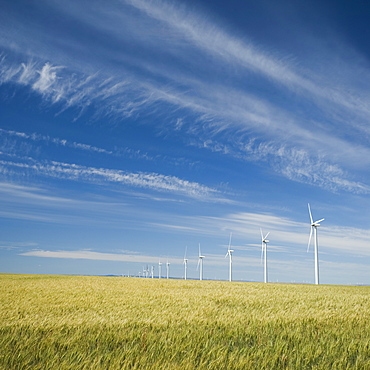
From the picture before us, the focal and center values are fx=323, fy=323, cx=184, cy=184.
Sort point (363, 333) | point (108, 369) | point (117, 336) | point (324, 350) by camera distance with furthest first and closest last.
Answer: point (363, 333) → point (117, 336) → point (324, 350) → point (108, 369)

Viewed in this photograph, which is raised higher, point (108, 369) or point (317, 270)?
point (108, 369)

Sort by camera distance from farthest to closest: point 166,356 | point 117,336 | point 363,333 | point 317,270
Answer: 1. point 317,270
2. point 363,333
3. point 117,336
4. point 166,356

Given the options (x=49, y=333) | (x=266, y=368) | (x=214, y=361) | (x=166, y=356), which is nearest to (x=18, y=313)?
(x=49, y=333)

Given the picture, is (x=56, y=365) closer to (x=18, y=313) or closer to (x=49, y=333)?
(x=49, y=333)

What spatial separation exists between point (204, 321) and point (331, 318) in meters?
4.74

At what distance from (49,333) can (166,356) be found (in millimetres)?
3248

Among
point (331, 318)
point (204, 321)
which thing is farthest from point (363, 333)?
point (204, 321)

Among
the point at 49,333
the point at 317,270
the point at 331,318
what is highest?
the point at 49,333

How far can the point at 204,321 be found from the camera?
9500mm

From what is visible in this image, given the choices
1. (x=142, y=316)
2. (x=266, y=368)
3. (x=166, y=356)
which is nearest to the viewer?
(x=266, y=368)

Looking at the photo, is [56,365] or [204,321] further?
[204,321]

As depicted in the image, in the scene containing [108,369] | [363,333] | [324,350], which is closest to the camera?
[108,369]

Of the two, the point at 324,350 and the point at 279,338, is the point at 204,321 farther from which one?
the point at 324,350

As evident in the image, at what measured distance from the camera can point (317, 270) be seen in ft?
225
